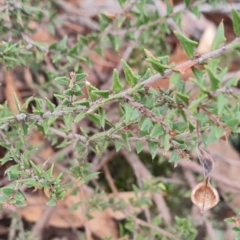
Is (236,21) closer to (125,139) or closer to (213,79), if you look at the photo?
(213,79)

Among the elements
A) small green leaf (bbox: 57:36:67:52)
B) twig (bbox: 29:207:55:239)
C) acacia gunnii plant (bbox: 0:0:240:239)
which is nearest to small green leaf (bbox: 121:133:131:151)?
acacia gunnii plant (bbox: 0:0:240:239)

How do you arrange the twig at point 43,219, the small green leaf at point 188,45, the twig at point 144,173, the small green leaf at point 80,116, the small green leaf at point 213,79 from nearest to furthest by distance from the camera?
the small green leaf at point 213,79 < the small green leaf at point 188,45 < the small green leaf at point 80,116 < the twig at point 43,219 < the twig at point 144,173

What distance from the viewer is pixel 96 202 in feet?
4.40

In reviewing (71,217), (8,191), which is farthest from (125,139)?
(71,217)

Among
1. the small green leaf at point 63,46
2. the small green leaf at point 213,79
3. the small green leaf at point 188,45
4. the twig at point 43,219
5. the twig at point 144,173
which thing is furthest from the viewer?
the twig at point 144,173

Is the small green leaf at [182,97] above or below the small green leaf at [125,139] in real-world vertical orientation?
above

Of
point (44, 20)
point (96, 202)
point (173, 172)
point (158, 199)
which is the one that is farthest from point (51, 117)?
point (173, 172)

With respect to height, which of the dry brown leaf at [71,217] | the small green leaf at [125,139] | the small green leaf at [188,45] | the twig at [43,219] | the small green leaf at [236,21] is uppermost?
the small green leaf at [236,21]

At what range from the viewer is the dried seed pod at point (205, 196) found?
2.69ft

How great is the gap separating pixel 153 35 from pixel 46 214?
634 millimetres

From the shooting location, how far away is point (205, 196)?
0.83 meters

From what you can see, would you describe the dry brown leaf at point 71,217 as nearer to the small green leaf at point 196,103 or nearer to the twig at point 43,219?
the twig at point 43,219

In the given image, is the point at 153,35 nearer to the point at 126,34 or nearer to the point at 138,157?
the point at 126,34

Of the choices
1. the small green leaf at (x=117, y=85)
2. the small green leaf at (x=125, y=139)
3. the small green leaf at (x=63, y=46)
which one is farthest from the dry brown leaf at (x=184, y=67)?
the small green leaf at (x=63, y=46)
